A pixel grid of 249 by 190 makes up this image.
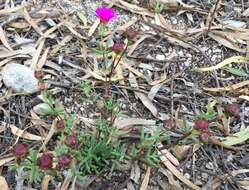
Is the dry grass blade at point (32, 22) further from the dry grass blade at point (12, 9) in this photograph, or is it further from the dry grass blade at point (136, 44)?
the dry grass blade at point (136, 44)

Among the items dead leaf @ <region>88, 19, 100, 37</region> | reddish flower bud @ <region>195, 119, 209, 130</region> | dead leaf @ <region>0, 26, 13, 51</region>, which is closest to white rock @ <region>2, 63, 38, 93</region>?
dead leaf @ <region>0, 26, 13, 51</region>

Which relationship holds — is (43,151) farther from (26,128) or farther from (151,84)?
(151,84)

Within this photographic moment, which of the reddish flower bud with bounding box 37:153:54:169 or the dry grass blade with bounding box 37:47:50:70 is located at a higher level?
the reddish flower bud with bounding box 37:153:54:169

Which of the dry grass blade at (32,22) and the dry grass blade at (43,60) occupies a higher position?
the dry grass blade at (32,22)

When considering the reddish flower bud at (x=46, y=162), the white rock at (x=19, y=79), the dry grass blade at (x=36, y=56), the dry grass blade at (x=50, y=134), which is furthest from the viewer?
the dry grass blade at (x=36, y=56)

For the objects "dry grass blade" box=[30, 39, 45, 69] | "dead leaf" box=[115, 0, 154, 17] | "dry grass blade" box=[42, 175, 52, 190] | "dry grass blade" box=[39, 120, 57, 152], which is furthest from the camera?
"dead leaf" box=[115, 0, 154, 17]

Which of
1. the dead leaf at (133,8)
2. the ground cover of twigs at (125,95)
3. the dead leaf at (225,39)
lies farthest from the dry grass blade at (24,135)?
the dead leaf at (225,39)

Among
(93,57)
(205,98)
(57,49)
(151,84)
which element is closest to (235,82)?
(205,98)

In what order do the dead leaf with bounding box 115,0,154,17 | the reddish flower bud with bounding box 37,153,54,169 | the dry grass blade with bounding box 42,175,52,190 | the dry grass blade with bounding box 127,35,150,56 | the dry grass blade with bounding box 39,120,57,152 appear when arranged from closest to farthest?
the reddish flower bud with bounding box 37,153,54,169, the dry grass blade with bounding box 42,175,52,190, the dry grass blade with bounding box 39,120,57,152, the dry grass blade with bounding box 127,35,150,56, the dead leaf with bounding box 115,0,154,17

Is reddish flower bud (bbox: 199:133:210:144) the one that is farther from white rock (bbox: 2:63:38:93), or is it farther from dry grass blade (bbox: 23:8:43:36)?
dry grass blade (bbox: 23:8:43:36)

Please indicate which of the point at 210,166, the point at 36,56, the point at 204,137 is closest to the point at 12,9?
the point at 36,56
